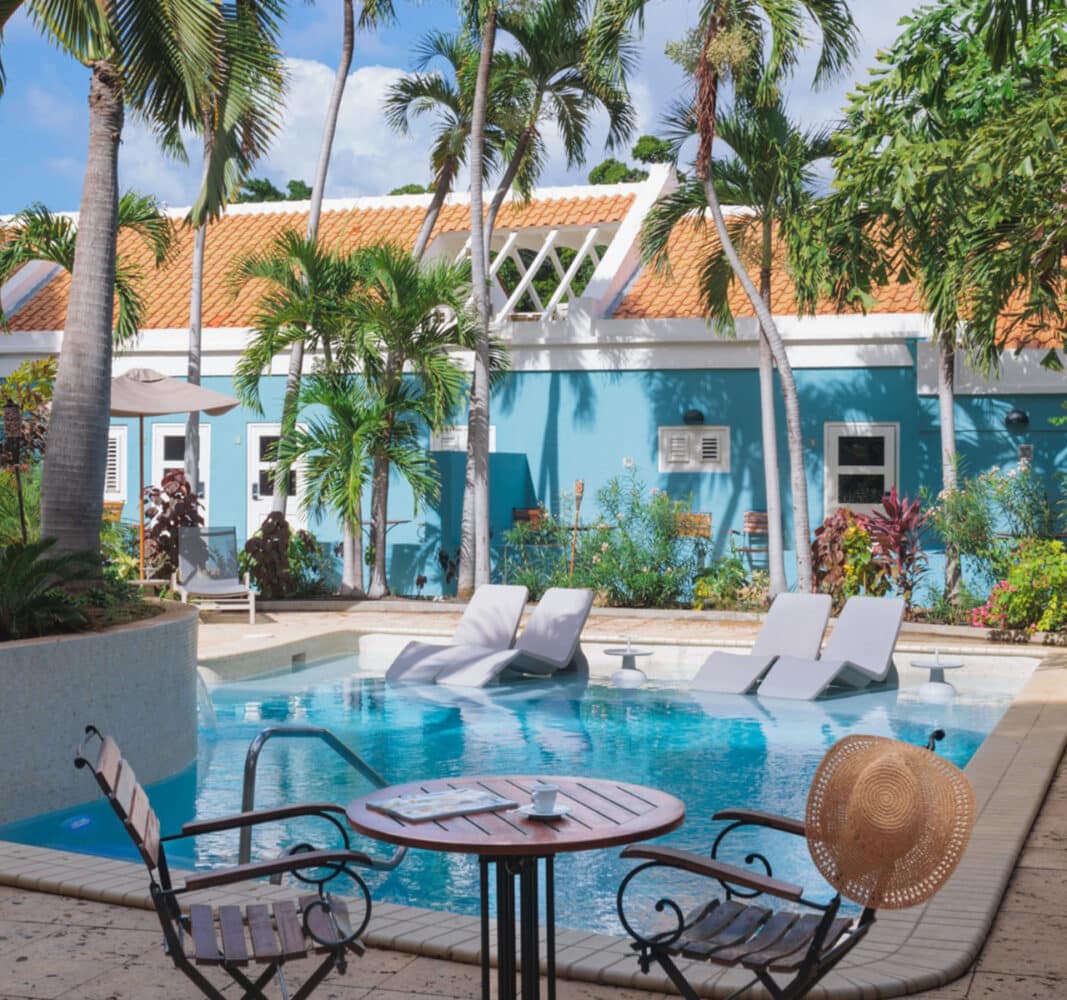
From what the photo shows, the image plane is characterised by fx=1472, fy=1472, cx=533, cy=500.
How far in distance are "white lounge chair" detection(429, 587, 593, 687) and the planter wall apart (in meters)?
3.68

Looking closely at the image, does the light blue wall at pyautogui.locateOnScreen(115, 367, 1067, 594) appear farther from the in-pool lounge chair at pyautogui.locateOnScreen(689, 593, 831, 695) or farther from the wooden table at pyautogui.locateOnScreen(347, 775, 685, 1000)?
the wooden table at pyautogui.locateOnScreen(347, 775, 685, 1000)

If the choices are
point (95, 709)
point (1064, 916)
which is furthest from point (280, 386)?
point (1064, 916)

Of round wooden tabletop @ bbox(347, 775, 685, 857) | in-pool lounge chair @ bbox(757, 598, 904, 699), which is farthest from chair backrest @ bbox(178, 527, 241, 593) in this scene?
round wooden tabletop @ bbox(347, 775, 685, 857)

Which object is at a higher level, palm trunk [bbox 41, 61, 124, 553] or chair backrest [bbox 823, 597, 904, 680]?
palm trunk [bbox 41, 61, 124, 553]

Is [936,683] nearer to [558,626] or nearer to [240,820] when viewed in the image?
[558,626]

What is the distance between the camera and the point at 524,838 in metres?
4.08

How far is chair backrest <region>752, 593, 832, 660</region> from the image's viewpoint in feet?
43.9

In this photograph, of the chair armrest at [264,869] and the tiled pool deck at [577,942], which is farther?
the tiled pool deck at [577,942]

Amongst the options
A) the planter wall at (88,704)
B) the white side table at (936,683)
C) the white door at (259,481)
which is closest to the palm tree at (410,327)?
the white door at (259,481)

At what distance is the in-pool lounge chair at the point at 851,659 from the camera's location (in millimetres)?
12570

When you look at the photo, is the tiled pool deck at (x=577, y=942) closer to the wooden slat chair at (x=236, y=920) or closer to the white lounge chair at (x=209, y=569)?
the wooden slat chair at (x=236, y=920)

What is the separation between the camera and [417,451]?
18.0 meters

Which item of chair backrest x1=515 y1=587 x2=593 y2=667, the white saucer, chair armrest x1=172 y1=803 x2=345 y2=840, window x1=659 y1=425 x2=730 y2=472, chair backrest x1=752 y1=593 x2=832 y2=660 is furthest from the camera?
window x1=659 y1=425 x2=730 y2=472

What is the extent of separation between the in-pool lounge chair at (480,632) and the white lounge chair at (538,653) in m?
0.13
